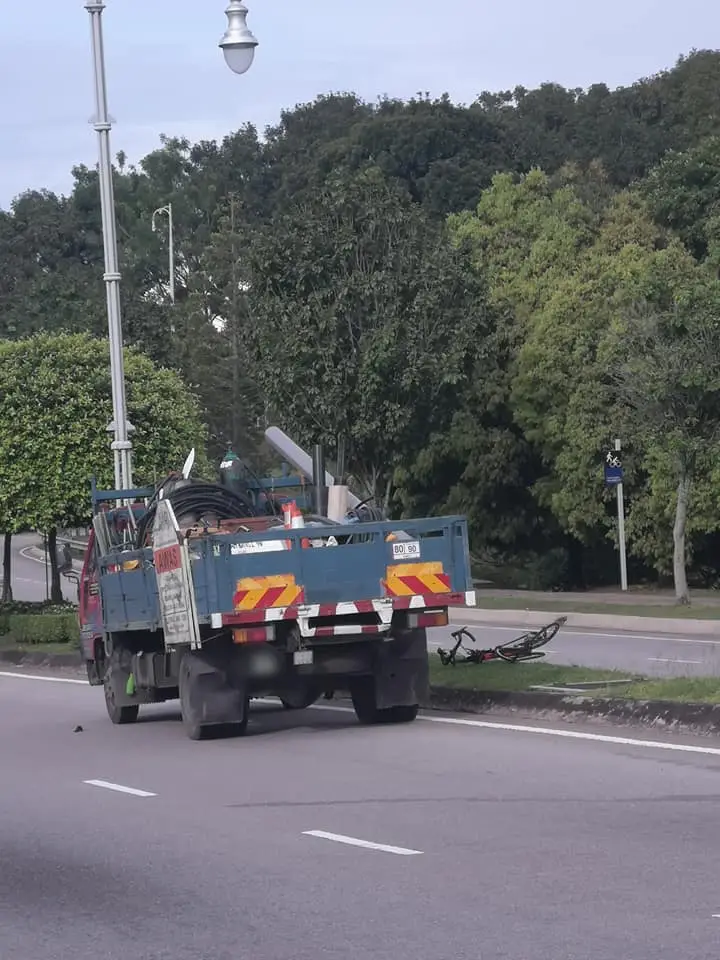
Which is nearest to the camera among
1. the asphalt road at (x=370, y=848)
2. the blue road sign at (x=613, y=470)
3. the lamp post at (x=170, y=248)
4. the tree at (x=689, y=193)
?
the asphalt road at (x=370, y=848)

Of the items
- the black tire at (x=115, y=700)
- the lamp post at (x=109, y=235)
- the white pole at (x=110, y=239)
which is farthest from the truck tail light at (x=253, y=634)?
the white pole at (x=110, y=239)

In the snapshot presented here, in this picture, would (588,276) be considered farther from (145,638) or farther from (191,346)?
(145,638)

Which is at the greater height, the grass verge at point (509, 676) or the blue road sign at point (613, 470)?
the blue road sign at point (613, 470)

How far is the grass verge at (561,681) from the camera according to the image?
14750 mm

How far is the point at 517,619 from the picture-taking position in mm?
34031

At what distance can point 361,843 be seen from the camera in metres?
10.0

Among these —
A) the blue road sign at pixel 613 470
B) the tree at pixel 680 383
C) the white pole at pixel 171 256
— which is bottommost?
the blue road sign at pixel 613 470

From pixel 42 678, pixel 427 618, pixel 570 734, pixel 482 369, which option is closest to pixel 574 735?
pixel 570 734

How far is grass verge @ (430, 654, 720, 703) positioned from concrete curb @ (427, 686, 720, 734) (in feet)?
0.28

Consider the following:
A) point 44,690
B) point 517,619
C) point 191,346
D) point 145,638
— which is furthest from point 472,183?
point 145,638

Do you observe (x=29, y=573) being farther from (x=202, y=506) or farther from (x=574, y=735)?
(x=574, y=735)

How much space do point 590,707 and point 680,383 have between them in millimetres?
18186

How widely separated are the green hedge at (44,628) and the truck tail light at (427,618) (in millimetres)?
16227

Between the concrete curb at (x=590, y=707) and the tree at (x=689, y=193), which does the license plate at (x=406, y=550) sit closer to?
the concrete curb at (x=590, y=707)
